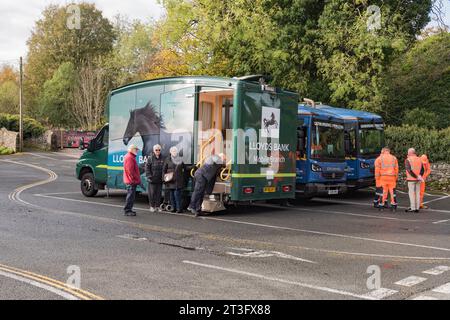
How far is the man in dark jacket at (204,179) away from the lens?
13.2 meters

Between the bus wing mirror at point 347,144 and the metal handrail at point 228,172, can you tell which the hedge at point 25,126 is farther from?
the metal handrail at point 228,172

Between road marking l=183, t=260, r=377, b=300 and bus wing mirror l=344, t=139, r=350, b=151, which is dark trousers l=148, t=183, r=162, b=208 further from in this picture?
bus wing mirror l=344, t=139, r=350, b=151

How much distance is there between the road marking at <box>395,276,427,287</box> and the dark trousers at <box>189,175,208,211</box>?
21.6 ft

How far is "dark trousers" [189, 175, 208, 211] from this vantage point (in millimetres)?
13164

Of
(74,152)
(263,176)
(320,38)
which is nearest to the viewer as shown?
(263,176)

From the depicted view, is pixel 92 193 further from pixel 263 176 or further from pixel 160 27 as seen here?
pixel 160 27

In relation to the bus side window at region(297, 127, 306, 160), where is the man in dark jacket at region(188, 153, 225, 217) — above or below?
below

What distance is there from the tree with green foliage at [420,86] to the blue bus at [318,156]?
1231cm

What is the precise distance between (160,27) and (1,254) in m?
22.9

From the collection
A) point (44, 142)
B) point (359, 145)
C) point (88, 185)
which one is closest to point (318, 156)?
point (359, 145)

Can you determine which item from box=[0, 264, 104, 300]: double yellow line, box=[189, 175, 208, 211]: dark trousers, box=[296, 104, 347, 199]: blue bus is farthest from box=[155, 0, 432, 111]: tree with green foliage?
box=[0, 264, 104, 300]: double yellow line

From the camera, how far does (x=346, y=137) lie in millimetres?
18938

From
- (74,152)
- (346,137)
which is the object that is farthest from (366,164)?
(74,152)
